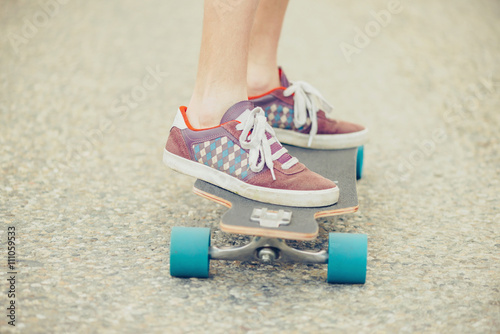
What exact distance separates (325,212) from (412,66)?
243cm

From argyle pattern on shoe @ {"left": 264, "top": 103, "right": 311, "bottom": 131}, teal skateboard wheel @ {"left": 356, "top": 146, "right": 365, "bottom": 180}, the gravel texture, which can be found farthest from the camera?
teal skateboard wheel @ {"left": 356, "top": 146, "right": 365, "bottom": 180}

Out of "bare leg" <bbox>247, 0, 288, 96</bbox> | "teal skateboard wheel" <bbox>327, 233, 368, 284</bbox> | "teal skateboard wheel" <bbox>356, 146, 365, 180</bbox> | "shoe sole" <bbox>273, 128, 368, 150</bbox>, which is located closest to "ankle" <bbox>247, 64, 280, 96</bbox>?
"bare leg" <bbox>247, 0, 288, 96</bbox>

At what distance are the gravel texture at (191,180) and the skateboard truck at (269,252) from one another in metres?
0.08

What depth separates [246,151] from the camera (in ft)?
Result: 5.22

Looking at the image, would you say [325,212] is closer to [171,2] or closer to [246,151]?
[246,151]

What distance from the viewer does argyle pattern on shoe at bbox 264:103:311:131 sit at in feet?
6.48

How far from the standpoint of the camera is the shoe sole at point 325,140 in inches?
79.1

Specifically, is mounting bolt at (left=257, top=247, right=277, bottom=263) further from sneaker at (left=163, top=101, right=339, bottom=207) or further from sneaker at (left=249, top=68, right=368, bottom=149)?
sneaker at (left=249, top=68, right=368, bottom=149)

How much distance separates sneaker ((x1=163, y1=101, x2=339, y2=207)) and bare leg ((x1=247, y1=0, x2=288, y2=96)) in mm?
388

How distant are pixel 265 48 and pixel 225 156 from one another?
1.96 ft

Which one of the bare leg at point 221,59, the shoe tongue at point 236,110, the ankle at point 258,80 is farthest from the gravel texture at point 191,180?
the ankle at point 258,80

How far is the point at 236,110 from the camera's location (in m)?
1.64

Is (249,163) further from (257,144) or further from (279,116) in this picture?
(279,116)

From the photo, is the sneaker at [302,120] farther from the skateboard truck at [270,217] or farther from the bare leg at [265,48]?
the skateboard truck at [270,217]
